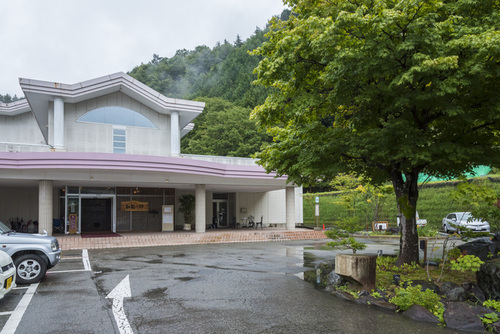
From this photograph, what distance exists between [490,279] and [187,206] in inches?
770

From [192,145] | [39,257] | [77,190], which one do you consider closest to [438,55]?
[39,257]

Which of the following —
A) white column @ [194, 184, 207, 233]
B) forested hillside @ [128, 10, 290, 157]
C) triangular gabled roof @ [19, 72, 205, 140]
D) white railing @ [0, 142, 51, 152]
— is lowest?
white column @ [194, 184, 207, 233]

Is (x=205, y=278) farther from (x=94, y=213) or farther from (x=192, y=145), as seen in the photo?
(x=192, y=145)

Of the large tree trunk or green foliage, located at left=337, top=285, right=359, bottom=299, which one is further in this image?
the large tree trunk

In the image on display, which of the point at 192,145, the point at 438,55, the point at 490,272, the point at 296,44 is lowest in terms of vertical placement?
the point at 490,272

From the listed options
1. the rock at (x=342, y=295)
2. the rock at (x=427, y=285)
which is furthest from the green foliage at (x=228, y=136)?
the rock at (x=427, y=285)

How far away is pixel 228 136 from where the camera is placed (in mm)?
42094

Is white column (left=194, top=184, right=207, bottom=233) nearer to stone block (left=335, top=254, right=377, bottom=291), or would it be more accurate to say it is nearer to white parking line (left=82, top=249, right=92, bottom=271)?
white parking line (left=82, top=249, right=92, bottom=271)

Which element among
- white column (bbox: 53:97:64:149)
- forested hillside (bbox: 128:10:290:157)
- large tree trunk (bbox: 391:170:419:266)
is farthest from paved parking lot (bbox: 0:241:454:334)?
forested hillside (bbox: 128:10:290:157)

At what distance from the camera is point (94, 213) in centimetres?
2275

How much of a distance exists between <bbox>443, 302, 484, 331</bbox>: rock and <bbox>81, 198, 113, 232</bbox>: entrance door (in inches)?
801

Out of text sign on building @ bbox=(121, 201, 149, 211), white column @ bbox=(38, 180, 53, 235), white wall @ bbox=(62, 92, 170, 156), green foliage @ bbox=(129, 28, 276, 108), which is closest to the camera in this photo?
white column @ bbox=(38, 180, 53, 235)

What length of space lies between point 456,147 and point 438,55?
6.50 ft

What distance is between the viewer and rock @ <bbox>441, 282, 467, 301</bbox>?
271 inches
